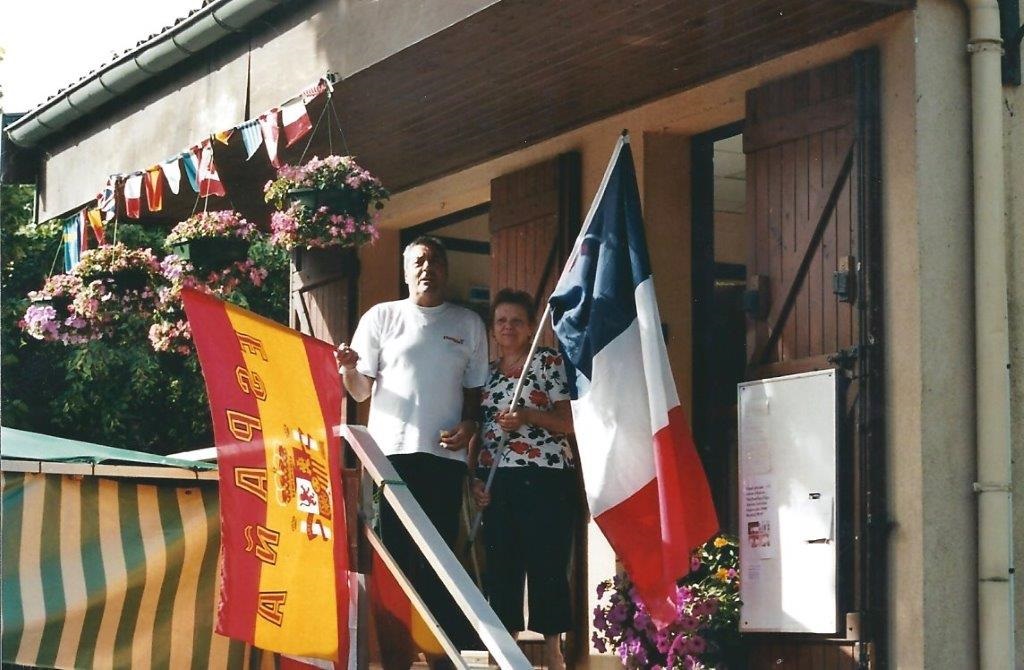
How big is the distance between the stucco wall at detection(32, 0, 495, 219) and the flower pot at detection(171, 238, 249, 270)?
779mm

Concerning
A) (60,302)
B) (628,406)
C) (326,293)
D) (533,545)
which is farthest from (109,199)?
(628,406)

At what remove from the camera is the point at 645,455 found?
7.26 meters

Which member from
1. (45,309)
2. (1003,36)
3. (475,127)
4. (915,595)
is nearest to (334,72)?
(475,127)

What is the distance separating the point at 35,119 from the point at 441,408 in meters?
5.52

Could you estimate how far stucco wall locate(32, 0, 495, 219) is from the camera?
314 inches

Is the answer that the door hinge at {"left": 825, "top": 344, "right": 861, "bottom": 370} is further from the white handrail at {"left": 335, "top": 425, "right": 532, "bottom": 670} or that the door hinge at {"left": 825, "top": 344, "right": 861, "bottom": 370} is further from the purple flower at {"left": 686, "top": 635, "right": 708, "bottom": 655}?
the white handrail at {"left": 335, "top": 425, "right": 532, "bottom": 670}

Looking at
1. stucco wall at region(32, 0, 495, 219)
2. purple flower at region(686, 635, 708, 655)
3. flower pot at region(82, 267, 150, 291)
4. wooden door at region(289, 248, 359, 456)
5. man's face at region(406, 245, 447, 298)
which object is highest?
stucco wall at region(32, 0, 495, 219)

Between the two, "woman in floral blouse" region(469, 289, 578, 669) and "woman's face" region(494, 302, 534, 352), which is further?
"woman's face" region(494, 302, 534, 352)

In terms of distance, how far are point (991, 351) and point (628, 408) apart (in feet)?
5.00

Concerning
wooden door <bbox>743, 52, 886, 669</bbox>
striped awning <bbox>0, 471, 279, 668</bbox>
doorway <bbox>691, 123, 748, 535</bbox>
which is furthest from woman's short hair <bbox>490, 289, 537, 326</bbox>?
striped awning <bbox>0, 471, 279, 668</bbox>

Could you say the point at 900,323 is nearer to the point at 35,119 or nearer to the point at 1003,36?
the point at 1003,36

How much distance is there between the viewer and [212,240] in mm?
9133

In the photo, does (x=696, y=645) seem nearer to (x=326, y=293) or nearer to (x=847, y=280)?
(x=847, y=280)

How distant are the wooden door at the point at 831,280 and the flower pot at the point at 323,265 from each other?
4.28m
